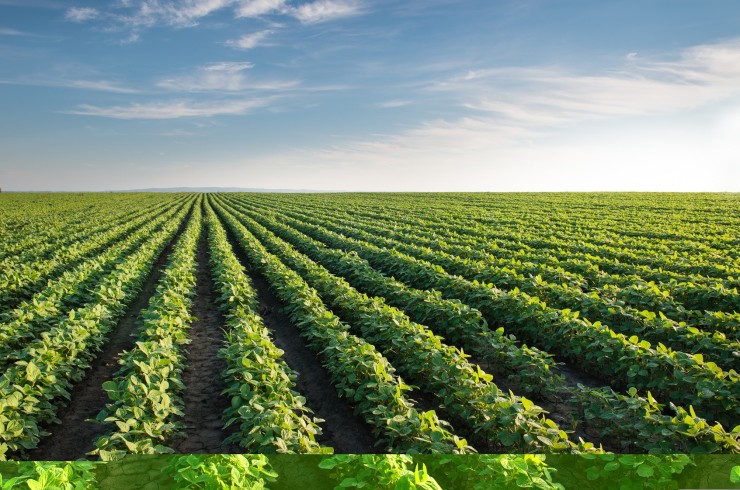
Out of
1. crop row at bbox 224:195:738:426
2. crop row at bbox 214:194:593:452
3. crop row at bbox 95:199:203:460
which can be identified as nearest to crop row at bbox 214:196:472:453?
crop row at bbox 214:194:593:452

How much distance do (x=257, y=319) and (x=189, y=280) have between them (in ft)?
12.5

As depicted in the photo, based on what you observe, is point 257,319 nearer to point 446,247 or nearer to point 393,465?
point 393,465

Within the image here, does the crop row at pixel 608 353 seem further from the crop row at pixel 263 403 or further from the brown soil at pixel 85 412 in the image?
the brown soil at pixel 85 412

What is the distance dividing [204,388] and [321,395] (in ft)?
5.22

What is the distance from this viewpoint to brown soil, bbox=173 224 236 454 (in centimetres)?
510

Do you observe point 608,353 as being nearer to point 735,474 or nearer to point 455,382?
point 455,382

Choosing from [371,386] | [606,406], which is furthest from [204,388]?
[606,406]

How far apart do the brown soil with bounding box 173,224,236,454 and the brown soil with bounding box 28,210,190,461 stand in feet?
3.17

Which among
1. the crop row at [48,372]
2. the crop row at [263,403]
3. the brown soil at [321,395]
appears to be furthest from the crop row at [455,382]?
the crop row at [48,372]

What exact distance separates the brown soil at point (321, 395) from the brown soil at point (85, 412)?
2361mm

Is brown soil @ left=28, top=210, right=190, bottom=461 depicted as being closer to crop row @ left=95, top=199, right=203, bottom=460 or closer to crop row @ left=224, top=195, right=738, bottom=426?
crop row @ left=95, top=199, right=203, bottom=460

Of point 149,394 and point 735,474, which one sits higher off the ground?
point 149,394

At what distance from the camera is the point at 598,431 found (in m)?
5.17

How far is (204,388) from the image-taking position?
6438mm
